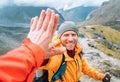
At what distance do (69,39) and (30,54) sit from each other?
4341 millimetres

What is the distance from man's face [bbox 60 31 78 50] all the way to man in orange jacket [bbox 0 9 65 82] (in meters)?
4.06

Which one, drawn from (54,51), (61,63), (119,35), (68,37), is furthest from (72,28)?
(119,35)

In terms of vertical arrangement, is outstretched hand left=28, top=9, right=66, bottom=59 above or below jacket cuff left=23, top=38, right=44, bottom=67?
above

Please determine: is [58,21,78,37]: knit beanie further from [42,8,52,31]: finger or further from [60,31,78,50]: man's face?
[42,8,52,31]: finger

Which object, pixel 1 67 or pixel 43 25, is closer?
pixel 1 67

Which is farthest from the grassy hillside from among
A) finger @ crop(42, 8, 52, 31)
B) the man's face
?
finger @ crop(42, 8, 52, 31)

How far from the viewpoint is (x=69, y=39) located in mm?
5691

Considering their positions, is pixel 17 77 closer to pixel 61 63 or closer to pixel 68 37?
pixel 61 63

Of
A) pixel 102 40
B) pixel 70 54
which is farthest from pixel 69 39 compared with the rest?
pixel 102 40

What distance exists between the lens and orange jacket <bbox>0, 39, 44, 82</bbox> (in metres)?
1.26

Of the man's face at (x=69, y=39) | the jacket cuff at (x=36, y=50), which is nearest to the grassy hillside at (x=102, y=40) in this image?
the man's face at (x=69, y=39)

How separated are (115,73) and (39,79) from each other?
75.9ft

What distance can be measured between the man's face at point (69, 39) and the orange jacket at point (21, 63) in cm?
428

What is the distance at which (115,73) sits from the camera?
1064 inches
